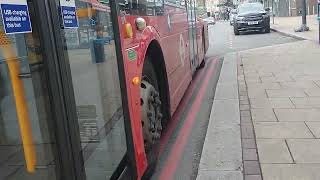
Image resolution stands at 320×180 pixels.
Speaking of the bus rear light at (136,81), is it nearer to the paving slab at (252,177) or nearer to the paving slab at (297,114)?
the paving slab at (252,177)

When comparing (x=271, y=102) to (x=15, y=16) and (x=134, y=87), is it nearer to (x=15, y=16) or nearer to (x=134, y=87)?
(x=134, y=87)

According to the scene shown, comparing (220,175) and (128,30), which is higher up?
(128,30)

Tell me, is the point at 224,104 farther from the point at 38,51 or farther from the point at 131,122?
the point at 38,51

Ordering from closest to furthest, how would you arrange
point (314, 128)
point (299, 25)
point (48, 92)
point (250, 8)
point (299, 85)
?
point (48, 92)
point (314, 128)
point (299, 85)
point (250, 8)
point (299, 25)

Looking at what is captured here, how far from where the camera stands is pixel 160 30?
17.0 ft

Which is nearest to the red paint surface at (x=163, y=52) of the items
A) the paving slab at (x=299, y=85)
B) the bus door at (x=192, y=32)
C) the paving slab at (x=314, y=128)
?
the bus door at (x=192, y=32)

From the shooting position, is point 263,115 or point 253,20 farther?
point 253,20

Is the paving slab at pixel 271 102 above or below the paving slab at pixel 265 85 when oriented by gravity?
above

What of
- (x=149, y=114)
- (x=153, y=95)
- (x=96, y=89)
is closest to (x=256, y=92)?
(x=153, y=95)

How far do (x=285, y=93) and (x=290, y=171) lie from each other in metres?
3.68

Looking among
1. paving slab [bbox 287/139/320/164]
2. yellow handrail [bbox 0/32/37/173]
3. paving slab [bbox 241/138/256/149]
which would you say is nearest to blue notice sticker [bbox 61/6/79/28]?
yellow handrail [bbox 0/32/37/173]

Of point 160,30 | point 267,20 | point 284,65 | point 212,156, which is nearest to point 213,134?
point 212,156

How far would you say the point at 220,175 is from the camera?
14.1 feet

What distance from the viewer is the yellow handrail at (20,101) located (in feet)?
6.64
